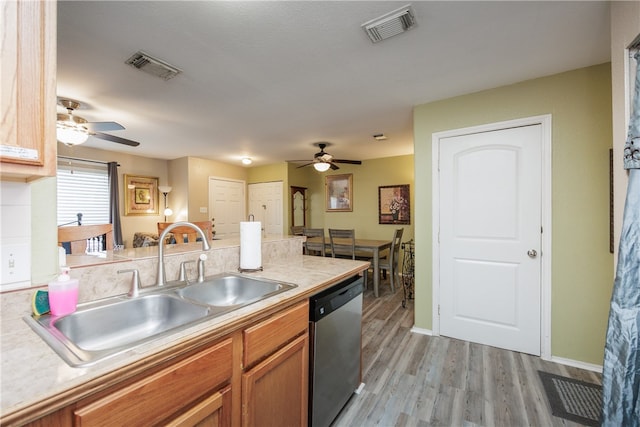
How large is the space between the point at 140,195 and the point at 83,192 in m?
0.88

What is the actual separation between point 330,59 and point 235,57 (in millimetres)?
698

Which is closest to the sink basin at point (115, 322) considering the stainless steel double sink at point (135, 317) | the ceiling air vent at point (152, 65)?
the stainless steel double sink at point (135, 317)

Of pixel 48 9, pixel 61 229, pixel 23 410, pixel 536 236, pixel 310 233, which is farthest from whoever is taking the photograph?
pixel 310 233

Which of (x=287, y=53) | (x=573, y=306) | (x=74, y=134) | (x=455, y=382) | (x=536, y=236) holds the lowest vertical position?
(x=455, y=382)

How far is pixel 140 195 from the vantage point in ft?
17.6

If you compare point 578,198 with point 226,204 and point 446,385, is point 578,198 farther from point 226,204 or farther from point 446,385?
point 226,204

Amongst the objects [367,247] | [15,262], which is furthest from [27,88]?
[367,247]

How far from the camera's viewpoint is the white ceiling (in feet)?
5.08

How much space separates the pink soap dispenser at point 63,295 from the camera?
0.97 meters

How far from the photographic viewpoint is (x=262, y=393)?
1116 mm

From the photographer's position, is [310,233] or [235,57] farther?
[310,233]

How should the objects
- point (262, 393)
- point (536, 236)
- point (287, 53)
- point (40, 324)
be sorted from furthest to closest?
point (536, 236) → point (287, 53) → point (262, 393) → point (40, 324)

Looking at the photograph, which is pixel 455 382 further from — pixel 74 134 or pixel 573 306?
pixel 74 134

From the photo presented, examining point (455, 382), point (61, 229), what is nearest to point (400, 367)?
point (455, 382)
